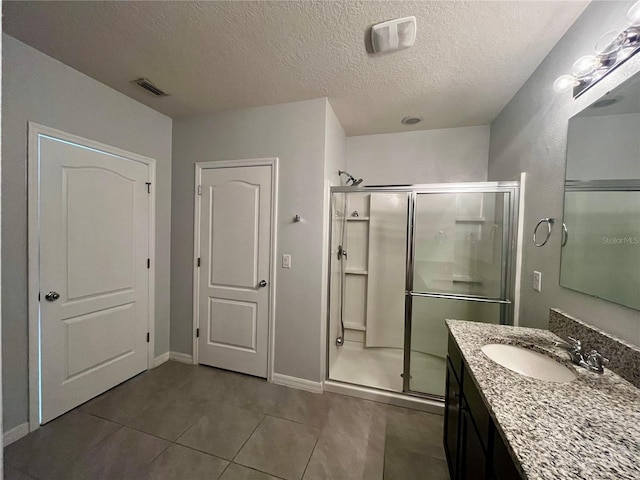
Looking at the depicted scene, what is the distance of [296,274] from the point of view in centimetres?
240

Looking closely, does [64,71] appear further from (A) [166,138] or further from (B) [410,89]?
(B) [410,89]

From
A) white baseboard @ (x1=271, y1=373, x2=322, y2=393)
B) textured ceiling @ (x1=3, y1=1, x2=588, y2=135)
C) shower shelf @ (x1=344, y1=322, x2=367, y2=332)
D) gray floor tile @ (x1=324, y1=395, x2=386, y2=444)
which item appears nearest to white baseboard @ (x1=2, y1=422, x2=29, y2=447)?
white baseboard @ (x1=271, y1=373, x2=322, y2=393)

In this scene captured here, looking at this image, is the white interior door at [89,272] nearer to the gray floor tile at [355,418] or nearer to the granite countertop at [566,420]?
the gray floor tile at [355,418]

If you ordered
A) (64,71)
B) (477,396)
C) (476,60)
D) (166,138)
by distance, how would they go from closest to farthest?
1. (477,396)
2. (476,60)
3. (64,71)
4. (166,138)

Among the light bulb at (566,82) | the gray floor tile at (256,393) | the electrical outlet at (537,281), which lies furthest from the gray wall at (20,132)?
the electrical outlet at (537,281)

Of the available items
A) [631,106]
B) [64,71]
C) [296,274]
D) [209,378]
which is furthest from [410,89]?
[209,378]

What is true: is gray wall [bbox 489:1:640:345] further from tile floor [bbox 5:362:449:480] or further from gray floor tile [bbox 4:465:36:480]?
gray floor tile [bbox 4:465:36:480]

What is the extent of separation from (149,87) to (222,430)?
2.71 m

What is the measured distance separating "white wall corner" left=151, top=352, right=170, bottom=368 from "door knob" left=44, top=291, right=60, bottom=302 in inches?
42.9

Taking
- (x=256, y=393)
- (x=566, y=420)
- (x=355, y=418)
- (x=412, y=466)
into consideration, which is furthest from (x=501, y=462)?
(x=256, y=393)

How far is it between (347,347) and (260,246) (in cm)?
163

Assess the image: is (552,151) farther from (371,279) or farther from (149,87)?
(149,87)

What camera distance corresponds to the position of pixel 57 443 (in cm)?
175

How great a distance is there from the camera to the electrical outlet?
1758 mm
